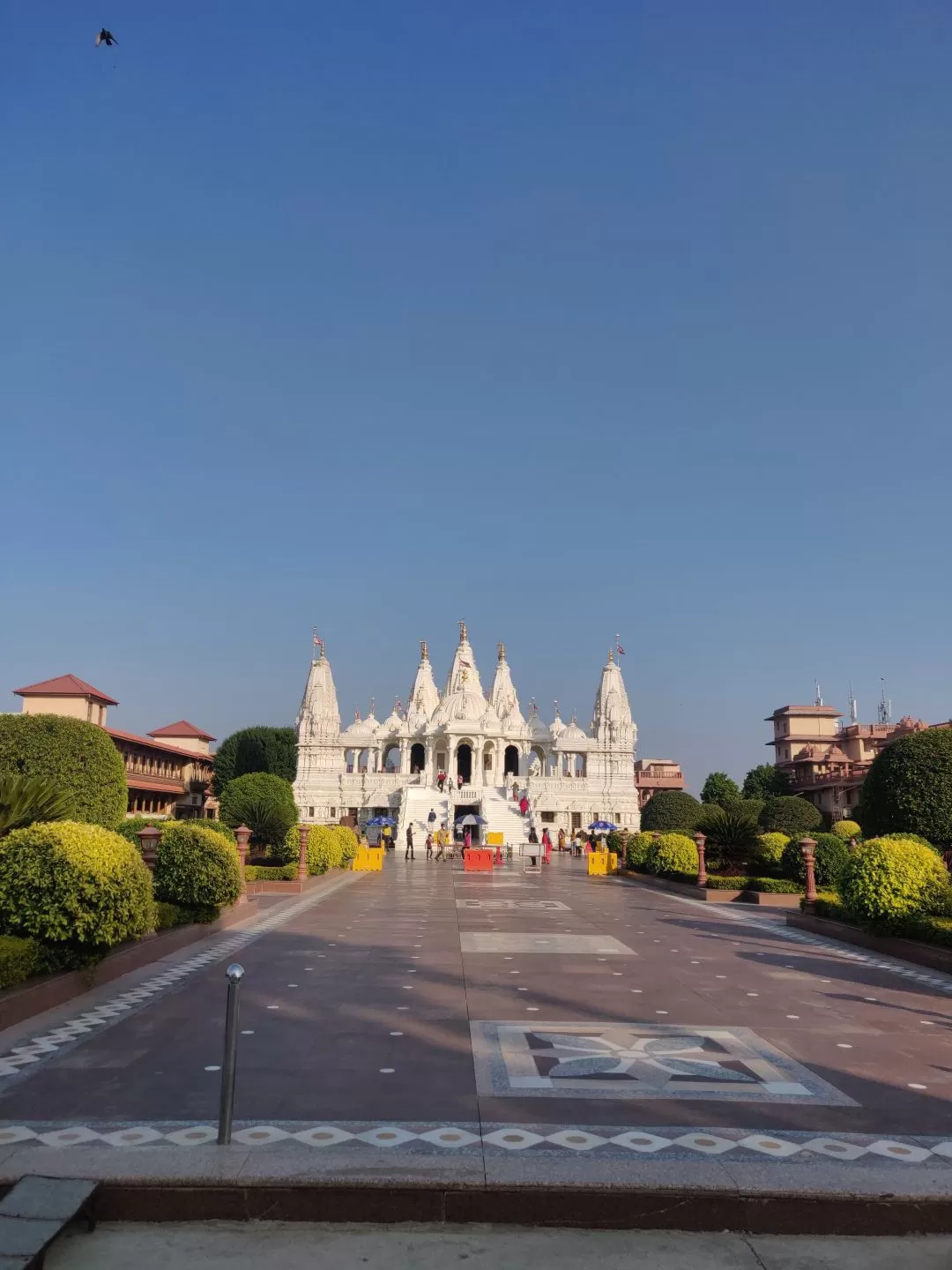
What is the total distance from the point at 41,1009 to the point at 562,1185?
644 cm

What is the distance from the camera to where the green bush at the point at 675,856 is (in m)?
26.4

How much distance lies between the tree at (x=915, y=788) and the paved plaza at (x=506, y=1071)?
7288 millimetres

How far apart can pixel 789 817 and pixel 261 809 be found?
64.7 feet

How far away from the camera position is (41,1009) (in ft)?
29.7

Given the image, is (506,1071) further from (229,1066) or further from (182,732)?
(182,732)

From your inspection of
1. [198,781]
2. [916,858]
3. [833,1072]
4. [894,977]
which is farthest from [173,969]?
[198,781]

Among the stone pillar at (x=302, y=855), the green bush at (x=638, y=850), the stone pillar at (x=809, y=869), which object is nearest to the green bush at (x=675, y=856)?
the green bush at (x=638, y=850)

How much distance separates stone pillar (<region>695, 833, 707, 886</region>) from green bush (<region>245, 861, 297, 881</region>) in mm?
10680

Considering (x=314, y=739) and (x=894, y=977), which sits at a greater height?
(x=314, y=739)

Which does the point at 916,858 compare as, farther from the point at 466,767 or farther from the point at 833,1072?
the point at 466,767

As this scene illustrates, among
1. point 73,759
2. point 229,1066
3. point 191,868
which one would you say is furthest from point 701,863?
point 229,1066

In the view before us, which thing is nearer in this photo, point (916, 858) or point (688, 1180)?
point (688, 1180)

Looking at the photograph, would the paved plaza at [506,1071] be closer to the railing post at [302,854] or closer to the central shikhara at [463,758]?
the railing post at [302,854]

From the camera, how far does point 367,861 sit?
110 ft
